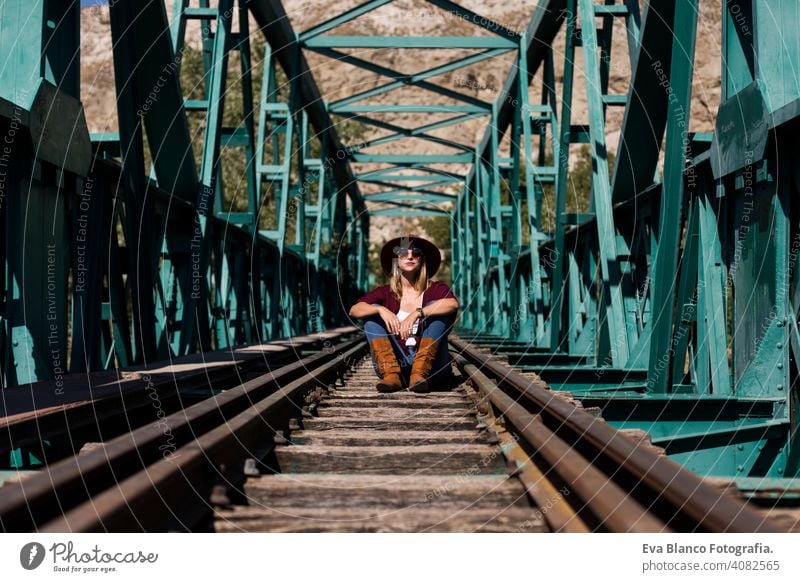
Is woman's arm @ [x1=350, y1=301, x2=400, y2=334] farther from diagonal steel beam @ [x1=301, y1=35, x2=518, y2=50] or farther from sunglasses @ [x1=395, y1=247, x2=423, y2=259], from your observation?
diagonal steel beam @ [x1=301, y1=35, x2=518, y2=50]

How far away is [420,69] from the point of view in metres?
86.8

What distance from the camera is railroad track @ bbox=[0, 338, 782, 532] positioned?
7.87 feet

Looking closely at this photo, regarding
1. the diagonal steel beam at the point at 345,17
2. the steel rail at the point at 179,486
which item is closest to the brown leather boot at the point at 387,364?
the steel rail at the point at 179,486

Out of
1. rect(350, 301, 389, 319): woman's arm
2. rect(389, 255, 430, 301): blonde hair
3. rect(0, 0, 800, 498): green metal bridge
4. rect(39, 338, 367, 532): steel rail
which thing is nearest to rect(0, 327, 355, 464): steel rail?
rect(0, 0, 800, 498): green metal bridge

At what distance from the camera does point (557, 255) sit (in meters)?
12.3

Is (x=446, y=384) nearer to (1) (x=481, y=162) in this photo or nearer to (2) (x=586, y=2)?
(2) (x=586, y=2)

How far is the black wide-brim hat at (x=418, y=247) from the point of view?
6.39 m

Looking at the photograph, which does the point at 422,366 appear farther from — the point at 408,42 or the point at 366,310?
the point at 408,42

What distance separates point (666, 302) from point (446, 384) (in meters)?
1.66

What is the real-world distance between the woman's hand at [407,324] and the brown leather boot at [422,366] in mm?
115

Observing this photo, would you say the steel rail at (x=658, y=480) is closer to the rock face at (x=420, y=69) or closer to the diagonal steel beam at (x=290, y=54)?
the diagonal steel beam at (x=290, y=54)

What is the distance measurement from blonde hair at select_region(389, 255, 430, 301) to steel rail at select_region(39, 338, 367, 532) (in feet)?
7.41
